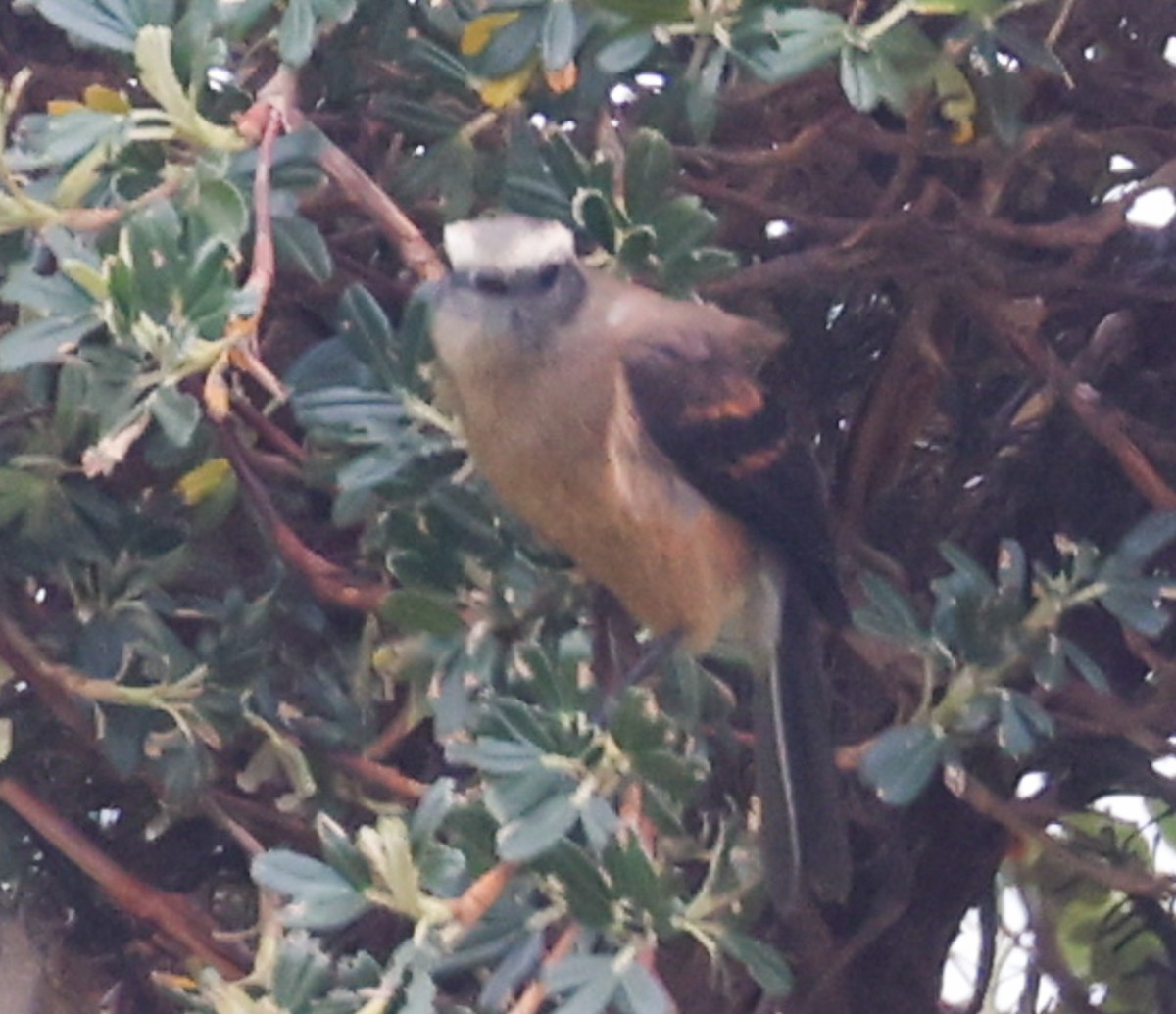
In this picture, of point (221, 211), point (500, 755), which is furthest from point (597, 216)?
point (500, 755)

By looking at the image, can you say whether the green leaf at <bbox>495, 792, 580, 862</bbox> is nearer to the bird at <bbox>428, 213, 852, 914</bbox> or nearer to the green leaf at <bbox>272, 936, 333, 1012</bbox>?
the green leaf at <bbox>272, 936, 333, 1012</bbox>

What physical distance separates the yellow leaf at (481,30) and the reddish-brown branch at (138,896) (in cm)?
54

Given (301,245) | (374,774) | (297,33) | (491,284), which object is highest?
(297,33)

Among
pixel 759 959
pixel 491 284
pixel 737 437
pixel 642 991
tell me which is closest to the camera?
pixel 642 991

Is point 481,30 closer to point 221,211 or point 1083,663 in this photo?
point 221,211

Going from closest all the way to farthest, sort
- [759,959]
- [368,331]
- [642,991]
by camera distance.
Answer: [642,991] < [759,959] < [368,331]

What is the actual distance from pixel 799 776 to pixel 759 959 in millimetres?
294

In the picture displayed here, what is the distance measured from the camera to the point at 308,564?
1308 millimetres

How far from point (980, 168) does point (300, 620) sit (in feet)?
1.79

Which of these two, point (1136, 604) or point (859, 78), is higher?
point (859, 78)

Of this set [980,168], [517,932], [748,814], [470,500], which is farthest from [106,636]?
[980,168]

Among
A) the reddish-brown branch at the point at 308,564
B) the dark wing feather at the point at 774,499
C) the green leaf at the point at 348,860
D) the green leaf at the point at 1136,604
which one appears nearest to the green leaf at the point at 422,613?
the reddish-brown branch at the point at 308,564

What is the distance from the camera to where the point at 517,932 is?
108 centimetres

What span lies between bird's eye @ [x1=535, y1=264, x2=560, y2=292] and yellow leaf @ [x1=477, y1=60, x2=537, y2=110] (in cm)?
11
